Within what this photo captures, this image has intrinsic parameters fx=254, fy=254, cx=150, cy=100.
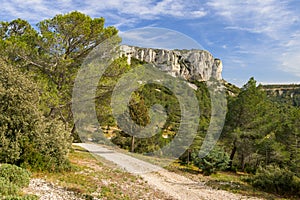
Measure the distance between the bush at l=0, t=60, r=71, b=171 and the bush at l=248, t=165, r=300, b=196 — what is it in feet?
39.1

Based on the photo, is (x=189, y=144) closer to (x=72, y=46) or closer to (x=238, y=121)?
(x=238, y=121)

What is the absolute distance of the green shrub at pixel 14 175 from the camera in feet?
28.6

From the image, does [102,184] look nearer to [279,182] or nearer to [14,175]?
[14,175]

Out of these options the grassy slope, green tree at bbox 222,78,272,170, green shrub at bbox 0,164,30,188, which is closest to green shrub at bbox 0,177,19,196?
green shrub at bbox 0,164,30,188

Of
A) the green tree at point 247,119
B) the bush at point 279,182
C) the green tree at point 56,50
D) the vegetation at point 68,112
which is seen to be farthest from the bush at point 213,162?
the green tree at point 56,50

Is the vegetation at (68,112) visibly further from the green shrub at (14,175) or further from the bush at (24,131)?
the green shrub at (14,175)

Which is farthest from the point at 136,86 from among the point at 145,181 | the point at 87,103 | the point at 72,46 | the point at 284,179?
the point at 284,179

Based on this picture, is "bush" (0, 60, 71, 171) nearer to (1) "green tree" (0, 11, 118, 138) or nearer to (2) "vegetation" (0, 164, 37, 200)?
(2) "vegetation" (0, 164, 37, 200)

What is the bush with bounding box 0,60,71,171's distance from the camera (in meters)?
11.2

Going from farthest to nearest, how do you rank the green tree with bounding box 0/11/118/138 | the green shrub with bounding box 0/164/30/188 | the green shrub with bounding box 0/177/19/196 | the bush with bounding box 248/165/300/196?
1. the bush with bounding box 248/165/300/196
2. the green tree with bounding box 0/11/118/138
3. the green shrub with bounding box 0/164/30/188
4. the green shrub with bounding box 0/177/19/196

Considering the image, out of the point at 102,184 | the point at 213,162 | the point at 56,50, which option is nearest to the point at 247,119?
the point at 213,162

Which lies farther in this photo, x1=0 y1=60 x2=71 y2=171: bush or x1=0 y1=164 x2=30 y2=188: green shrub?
x1=0 y1=60 x2=71 y2=171: bush

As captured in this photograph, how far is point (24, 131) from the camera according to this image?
38.5 ft

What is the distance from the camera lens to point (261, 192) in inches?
581
